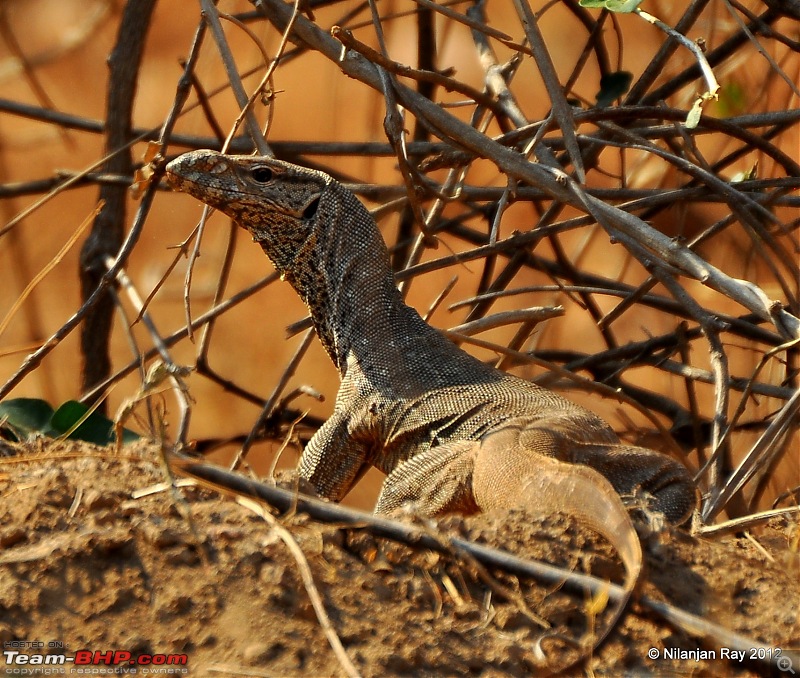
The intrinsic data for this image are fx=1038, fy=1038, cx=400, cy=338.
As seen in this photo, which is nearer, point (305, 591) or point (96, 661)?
point (96, 661)

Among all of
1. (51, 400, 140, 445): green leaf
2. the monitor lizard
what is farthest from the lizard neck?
(51, 400, 140, 445): green leaf

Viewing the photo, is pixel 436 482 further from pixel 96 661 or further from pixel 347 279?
pixel 96 661

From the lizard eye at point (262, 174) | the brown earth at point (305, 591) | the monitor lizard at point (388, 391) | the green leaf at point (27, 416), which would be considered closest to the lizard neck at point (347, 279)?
the monitor lizard at point (388, 391)

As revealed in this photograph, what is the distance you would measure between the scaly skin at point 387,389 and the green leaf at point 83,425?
81 cm

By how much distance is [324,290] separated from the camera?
4633 mm

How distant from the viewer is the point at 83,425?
4.12 meters

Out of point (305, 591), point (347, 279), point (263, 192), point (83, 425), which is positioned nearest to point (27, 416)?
point (83, 425)

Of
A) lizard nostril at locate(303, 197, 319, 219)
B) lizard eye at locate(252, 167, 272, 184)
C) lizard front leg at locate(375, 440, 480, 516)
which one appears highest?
lizard eye at locate(252, 167, 272, 184)

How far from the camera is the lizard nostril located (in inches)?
180

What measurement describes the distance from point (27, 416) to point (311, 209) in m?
1.48

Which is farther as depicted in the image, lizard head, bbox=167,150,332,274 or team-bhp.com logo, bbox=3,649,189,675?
lizard head, bbox=167,150,332,274

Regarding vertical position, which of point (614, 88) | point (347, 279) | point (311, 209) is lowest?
point (347, 279)

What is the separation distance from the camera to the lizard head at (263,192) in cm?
427

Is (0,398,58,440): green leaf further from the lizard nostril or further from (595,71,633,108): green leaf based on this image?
(595,71,633,108): green leaf
